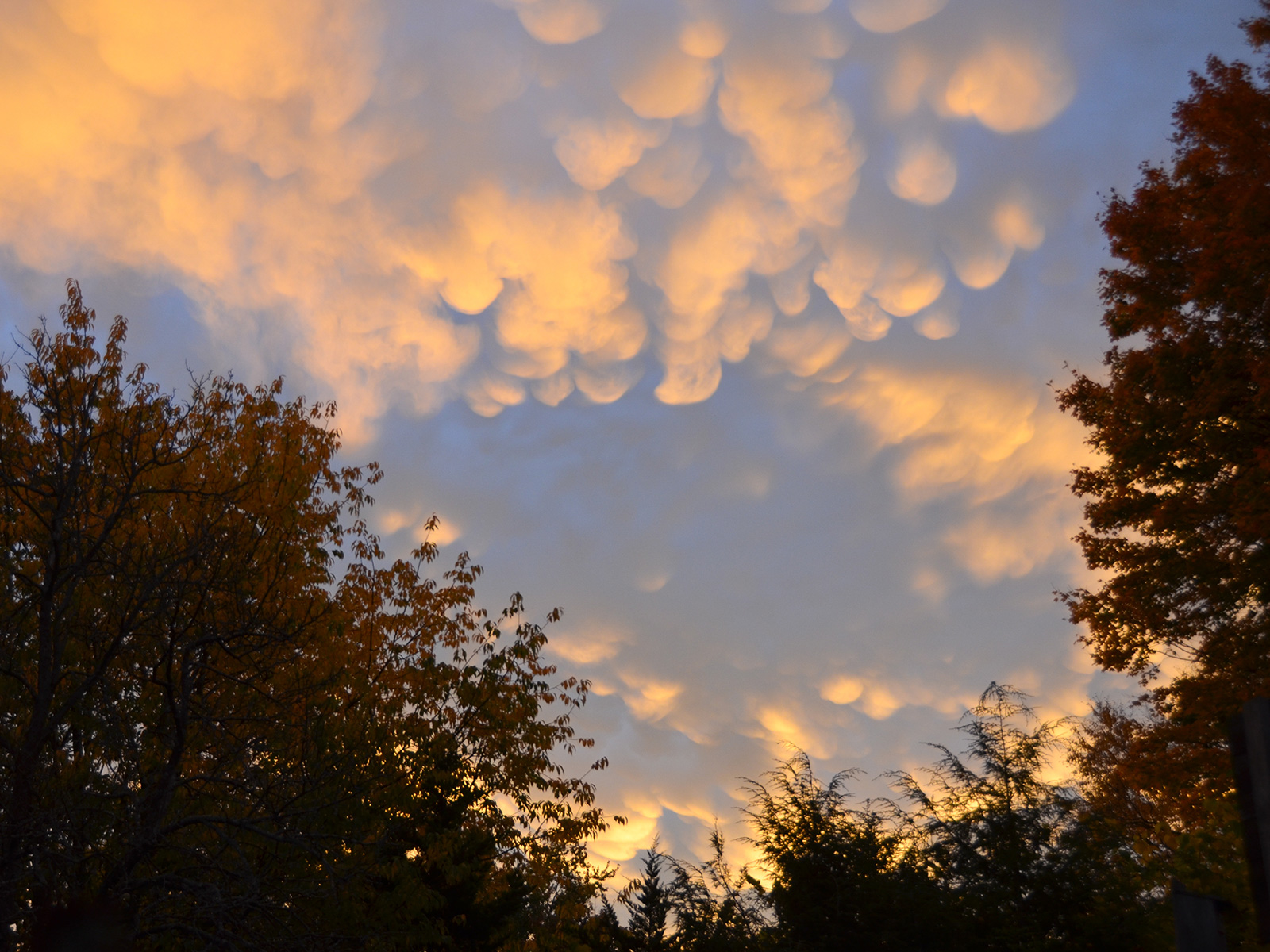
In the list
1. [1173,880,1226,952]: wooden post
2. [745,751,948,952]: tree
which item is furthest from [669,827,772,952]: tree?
[1173,880,1226,952]: wooden post

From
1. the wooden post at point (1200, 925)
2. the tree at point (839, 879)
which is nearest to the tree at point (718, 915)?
the tree at point (839, 879)

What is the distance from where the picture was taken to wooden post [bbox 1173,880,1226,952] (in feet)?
17.3

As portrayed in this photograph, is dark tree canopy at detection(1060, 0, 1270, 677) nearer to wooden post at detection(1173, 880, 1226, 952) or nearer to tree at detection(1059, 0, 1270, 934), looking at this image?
tree at detection(1059, 0, 1270, 934)

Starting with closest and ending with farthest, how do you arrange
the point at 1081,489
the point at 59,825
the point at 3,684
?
the point at 59,825 < the point at 3,684 < the point at 1081,489

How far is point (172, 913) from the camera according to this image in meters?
11.3

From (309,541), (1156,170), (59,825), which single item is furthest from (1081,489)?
(59,825)

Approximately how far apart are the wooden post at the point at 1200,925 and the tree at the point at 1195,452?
12765 millimetres

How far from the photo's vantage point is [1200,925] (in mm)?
5281

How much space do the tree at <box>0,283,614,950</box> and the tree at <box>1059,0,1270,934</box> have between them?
12803 mm

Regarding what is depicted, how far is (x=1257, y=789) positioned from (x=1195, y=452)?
58.8 feet

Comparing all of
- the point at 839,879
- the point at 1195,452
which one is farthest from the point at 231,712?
the point at 1195,452

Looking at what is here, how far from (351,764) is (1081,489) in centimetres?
1584

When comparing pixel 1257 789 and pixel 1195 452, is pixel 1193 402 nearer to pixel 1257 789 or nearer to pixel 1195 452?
pixel 1195 452

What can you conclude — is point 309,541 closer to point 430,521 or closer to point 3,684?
point 430,521
